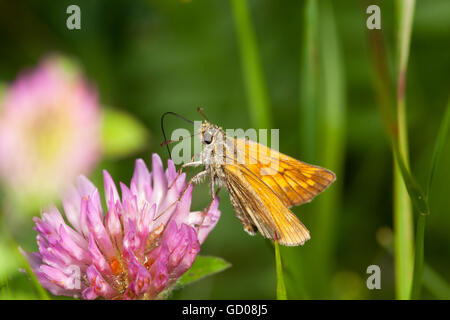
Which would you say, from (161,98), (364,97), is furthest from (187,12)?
(364,97)

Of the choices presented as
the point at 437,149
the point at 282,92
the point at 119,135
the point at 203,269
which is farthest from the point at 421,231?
the point at 282,92

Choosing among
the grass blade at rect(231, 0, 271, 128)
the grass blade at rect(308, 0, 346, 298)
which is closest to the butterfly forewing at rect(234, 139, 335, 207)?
the grass blade at rect(231, 0, 271, 128)

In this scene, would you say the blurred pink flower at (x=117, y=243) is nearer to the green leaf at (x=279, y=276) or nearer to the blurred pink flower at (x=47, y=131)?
the green leaf at (x=279, y=276)

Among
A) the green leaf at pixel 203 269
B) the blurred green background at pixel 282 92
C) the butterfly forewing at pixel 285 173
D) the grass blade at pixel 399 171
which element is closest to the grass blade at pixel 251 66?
the blurred green background at pixel 282 92

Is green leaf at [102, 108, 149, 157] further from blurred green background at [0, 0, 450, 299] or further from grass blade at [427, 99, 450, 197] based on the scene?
grass blade at [427, 99, 450, 197]

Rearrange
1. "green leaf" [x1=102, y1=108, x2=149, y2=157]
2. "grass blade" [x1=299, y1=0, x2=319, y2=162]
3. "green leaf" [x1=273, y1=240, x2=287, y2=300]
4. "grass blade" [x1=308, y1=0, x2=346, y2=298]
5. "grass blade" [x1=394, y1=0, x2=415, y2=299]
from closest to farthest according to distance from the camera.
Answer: "green leaf" [x1=273, y1=240, x2=287, y2=300]
"grass blade" [x1=394, y1=0, x2=415, y2=299]
"grass blade" [x1=299, y1=0, x2=319, y2=162]
"grass blade" [x1=308, y1=0, x2=346, y2=298]
"green leaf" [x1=102, y1=108, x2=149, y2=157]

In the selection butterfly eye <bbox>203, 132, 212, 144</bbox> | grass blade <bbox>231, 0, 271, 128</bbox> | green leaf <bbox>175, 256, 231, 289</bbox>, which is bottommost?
green leaf <bbox>175, 256, 231, 289</bbox>
